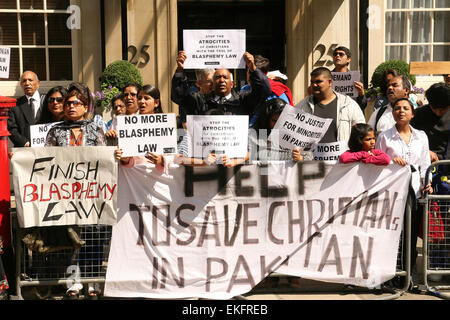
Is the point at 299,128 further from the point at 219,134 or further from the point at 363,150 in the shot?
the point at 219,134

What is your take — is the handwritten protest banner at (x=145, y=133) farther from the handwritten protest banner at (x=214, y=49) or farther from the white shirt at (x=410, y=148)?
the white shirt at (x=410, y=148)

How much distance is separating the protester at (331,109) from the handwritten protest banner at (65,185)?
218cm

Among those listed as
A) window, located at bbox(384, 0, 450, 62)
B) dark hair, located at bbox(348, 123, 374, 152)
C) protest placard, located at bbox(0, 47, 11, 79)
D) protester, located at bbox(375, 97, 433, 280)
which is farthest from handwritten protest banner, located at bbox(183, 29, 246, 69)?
window, located at bbox(384, 0, 450, 62)

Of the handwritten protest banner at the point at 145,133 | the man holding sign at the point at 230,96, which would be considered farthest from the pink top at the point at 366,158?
the handwritten protest banner at the point at 145,133

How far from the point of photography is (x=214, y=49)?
20.2ft

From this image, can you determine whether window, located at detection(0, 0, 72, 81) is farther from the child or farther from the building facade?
the child

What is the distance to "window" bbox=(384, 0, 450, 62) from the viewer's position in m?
12.2

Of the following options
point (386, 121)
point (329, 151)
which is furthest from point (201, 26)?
point (329, 151)

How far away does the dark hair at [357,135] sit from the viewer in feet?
19.5

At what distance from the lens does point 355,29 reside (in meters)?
11.8

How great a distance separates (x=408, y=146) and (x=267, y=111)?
141 centimetres

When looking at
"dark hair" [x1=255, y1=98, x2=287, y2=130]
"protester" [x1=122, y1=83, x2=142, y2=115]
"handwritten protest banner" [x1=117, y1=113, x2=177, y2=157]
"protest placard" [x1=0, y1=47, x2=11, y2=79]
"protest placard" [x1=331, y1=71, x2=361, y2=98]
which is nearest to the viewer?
"handwritten protest banner" [x1=117, y1=113, x2=177, y2=157]

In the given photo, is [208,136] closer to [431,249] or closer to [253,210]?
[253,210]
